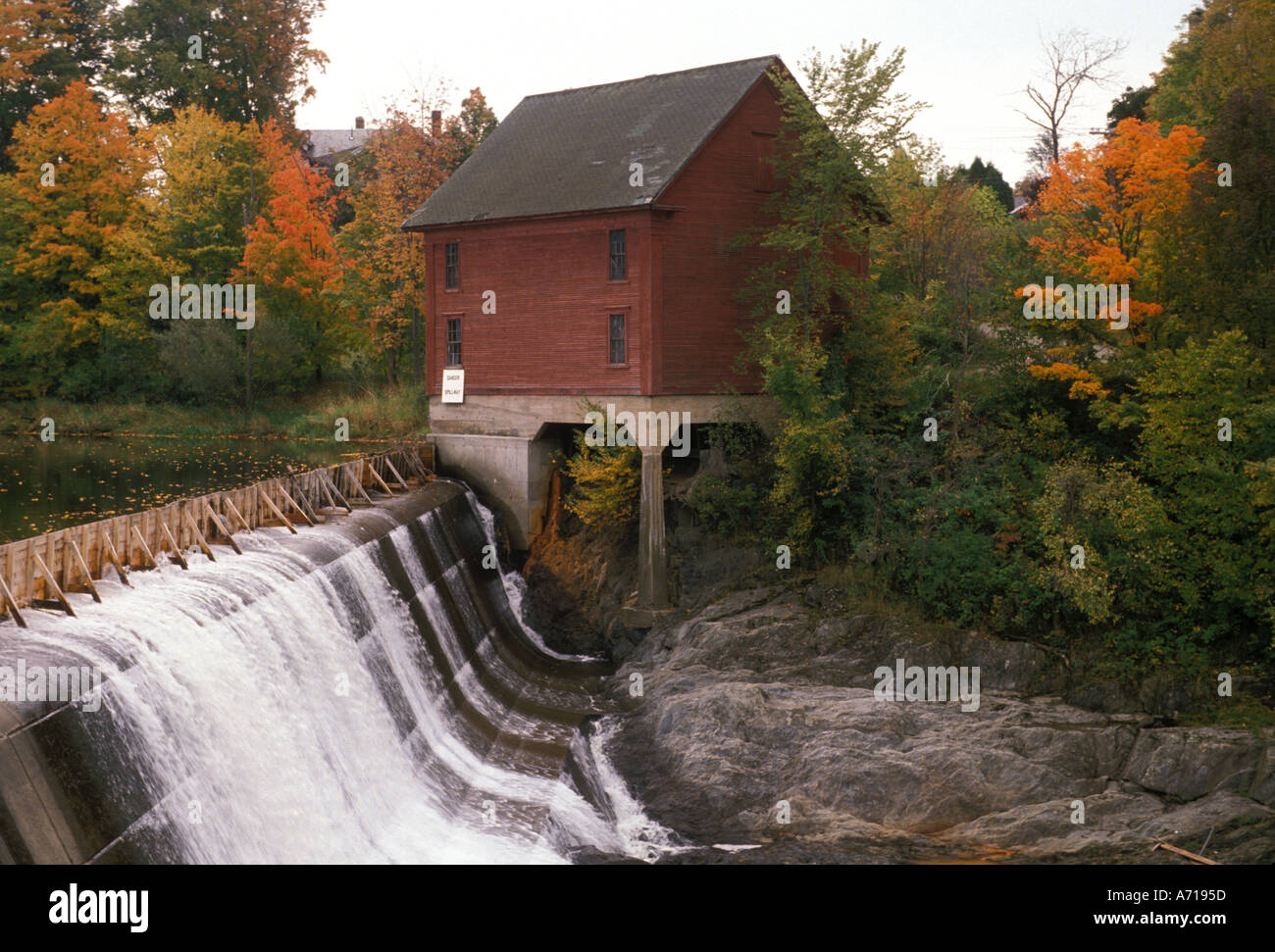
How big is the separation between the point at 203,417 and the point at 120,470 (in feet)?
43.5

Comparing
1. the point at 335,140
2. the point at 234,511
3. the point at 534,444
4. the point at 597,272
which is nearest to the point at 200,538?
the point at 234,511

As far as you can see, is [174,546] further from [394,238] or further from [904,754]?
[394,238]

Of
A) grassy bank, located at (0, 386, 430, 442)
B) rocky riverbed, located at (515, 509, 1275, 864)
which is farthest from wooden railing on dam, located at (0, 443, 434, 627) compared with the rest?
grassy bank, located at (0, 386, 430, 442)

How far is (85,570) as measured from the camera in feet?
55.2

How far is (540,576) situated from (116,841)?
20.1 metres

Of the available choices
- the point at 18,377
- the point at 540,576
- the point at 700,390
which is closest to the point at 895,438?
the point at 700,390

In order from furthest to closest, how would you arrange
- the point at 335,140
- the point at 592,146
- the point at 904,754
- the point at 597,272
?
the point at 335,140 → the point at 592,146 → the point at 597,272 → the point at 904,754

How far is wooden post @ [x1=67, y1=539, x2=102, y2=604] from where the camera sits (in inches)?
656

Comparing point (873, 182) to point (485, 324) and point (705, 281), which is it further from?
point (485, 324)

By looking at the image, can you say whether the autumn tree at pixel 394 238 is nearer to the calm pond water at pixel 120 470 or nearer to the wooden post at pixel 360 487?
the calm pond water at pixel 120 470

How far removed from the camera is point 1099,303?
29.2 m

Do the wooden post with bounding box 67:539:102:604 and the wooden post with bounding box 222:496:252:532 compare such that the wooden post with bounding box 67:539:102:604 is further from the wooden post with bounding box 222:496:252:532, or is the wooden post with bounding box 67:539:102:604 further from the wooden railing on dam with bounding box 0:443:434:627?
the wooden post with bounding box 222:496:252:532

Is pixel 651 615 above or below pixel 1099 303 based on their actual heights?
below

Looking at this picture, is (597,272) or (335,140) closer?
(597,272)
